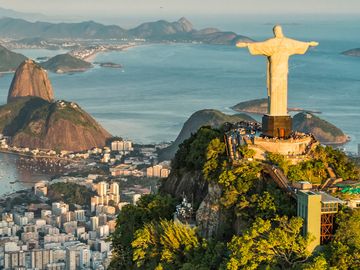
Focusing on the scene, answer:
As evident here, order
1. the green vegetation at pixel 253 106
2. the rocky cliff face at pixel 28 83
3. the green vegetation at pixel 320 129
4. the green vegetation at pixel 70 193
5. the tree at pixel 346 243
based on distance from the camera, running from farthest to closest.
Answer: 1. the rocky cliff face at pixel 28 83
2. the green vegetation at pixel 253 106
3. the green vegetation at pixel 320 129
4. the green vegetation at pixel 70 193
5. the tree at pixel 346 243

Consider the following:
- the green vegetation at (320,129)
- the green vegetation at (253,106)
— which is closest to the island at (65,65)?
the green vegetation at (253,106)

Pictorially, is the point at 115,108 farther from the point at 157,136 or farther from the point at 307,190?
the point at 307,190

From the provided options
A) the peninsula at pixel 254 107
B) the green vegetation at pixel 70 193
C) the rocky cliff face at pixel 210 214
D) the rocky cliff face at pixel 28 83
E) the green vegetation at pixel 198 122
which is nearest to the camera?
the rocky cliff face at pixel 210 214

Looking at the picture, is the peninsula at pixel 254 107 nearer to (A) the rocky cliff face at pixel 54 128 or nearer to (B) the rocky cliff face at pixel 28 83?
(A) the rocky cliff face at pixel 54 128

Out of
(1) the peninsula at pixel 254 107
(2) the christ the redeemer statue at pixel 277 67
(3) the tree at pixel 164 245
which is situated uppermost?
(2) the christ the redeemer statue at pixel 277 67

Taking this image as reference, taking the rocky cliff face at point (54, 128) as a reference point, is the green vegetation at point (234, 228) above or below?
above

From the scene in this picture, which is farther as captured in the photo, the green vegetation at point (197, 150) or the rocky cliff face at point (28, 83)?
the rocky cliff face at point (28, 83)
